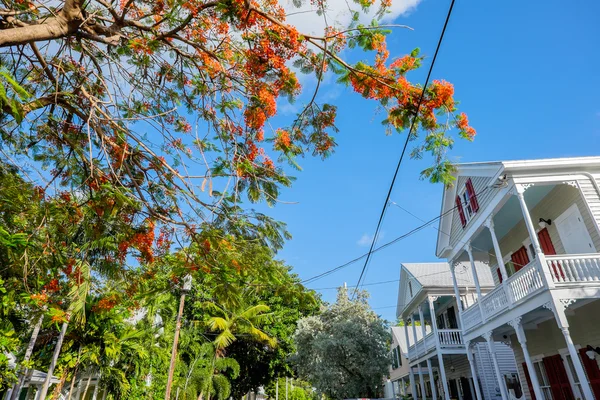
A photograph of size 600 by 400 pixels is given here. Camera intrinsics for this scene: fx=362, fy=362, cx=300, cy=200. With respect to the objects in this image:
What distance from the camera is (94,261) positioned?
6688 mm

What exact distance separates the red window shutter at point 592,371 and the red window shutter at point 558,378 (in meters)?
1.11

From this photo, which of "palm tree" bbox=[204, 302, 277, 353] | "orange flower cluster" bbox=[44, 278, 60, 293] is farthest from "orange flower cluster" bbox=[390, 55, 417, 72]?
"palm tree" bbox=[204, 302, 277, 353]

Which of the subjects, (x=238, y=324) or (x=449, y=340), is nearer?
(x=449, y=340)

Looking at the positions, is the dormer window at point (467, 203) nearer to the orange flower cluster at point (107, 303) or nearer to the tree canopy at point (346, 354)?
the tree canopy at point (346, 354)

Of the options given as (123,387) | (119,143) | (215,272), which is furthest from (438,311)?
(119,143)

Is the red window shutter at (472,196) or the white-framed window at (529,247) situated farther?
the red window shutter at (472,196)

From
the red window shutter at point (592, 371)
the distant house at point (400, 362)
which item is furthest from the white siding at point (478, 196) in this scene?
the distant house at point (400, 362)

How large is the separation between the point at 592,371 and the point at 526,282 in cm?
281

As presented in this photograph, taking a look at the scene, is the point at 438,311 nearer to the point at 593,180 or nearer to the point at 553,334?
the point at 553,334

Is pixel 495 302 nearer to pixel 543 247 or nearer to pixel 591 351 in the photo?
pixel 543 247

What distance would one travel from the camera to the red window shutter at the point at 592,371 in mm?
9250

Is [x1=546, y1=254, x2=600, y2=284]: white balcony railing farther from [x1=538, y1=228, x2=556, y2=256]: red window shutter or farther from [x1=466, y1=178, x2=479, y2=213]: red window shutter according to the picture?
[x1=466, y1=178, x2=479, y2=213]: red window shutter

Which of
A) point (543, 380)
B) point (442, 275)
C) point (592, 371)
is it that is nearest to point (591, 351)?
point (592, 371)

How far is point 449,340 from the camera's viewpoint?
17750mm
